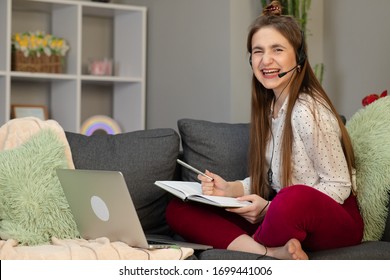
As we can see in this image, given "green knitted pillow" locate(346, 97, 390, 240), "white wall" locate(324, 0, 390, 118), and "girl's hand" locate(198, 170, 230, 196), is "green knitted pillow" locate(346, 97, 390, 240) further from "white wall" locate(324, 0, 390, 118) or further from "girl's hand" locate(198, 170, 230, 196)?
"white wall" locate(324, 0, 390, 118)

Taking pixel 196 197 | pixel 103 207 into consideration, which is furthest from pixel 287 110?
pixel 103 207

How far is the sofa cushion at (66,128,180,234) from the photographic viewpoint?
8.97 feet

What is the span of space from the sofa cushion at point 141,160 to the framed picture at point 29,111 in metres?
1.67

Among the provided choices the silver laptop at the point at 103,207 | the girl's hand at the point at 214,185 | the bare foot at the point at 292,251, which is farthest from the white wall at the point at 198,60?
the bare foot at the point at 292,251

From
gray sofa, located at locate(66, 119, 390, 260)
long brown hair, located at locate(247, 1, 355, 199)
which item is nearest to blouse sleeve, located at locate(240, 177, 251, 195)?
long brown hair, located at locate(247, 1, 355, 199)

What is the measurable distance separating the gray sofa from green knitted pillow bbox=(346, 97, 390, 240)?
79mm

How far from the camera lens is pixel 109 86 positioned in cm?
483

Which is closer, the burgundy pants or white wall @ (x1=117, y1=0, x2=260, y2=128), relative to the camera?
the burgundy pants

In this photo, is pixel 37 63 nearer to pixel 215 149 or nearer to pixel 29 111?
pixel 29 111

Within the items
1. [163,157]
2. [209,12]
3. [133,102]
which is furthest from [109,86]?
[163,157]

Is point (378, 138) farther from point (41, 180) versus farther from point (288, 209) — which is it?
point (41, 180)

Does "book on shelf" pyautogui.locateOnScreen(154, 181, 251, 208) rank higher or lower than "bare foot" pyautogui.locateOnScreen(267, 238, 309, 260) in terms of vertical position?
higher

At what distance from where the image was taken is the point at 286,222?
2219 mm

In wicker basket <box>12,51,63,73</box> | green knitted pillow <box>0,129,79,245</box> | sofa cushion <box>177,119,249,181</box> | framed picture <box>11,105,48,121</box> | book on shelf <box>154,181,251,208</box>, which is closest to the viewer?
book on shelf <box>154,181,251,208</box>
